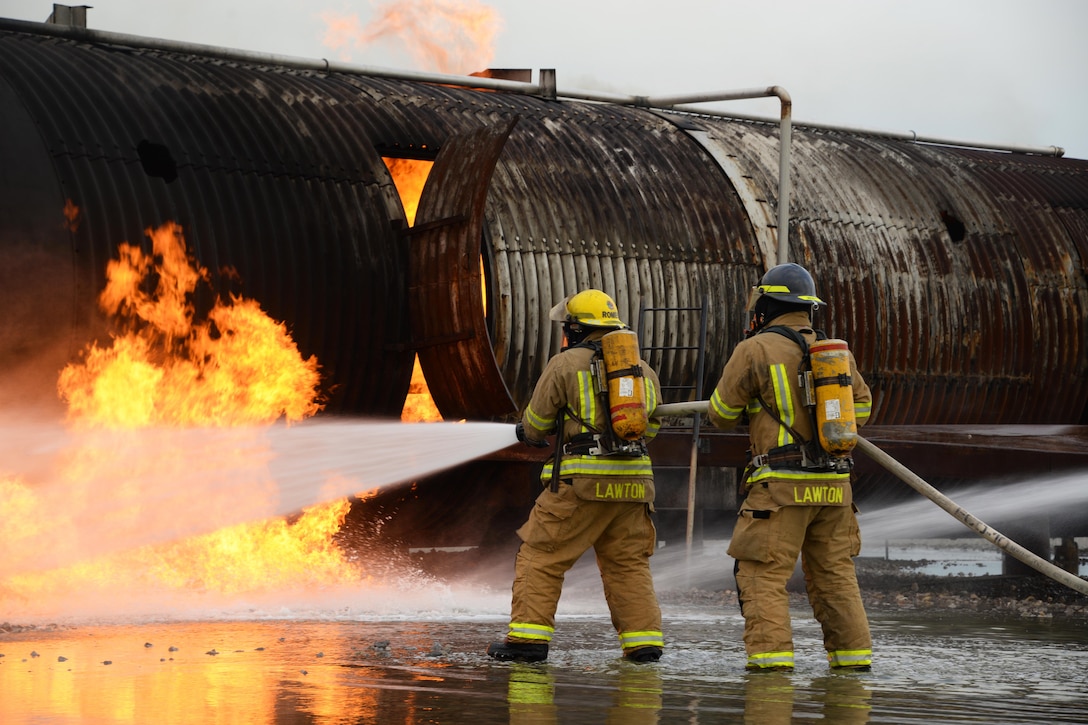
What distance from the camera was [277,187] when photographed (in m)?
11.6

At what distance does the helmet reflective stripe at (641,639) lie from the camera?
307 inches

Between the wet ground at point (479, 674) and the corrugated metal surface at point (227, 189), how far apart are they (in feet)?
7.02

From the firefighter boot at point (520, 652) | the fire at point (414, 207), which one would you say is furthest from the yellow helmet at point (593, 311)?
the fire at point (414, 207)

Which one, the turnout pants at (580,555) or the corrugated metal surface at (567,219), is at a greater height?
the corrugated metal surface at (567,219)

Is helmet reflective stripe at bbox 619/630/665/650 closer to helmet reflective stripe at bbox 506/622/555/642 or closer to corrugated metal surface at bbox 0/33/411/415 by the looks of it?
helmet reflective stripe at bbox 506/622/555/642

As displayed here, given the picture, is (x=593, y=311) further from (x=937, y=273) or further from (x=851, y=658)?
(x=937, y=273)

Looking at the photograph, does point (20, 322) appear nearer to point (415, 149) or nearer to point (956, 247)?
point (415, 149)

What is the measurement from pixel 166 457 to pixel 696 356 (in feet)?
16.2

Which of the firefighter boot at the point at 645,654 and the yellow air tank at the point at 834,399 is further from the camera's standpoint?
the firefighter boot at the point at 645,654

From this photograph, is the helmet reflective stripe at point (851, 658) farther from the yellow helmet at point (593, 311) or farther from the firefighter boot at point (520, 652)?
the yellow helmet at point (593, 311)

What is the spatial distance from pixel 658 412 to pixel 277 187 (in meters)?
4.39

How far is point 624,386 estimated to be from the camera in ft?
26.6

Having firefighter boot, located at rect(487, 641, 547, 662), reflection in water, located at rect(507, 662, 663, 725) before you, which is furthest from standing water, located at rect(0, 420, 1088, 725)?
firefighter boot, located at rect(487, 641, 547, 662)

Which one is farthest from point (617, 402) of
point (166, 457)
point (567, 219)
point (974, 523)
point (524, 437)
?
point (567, 219)
